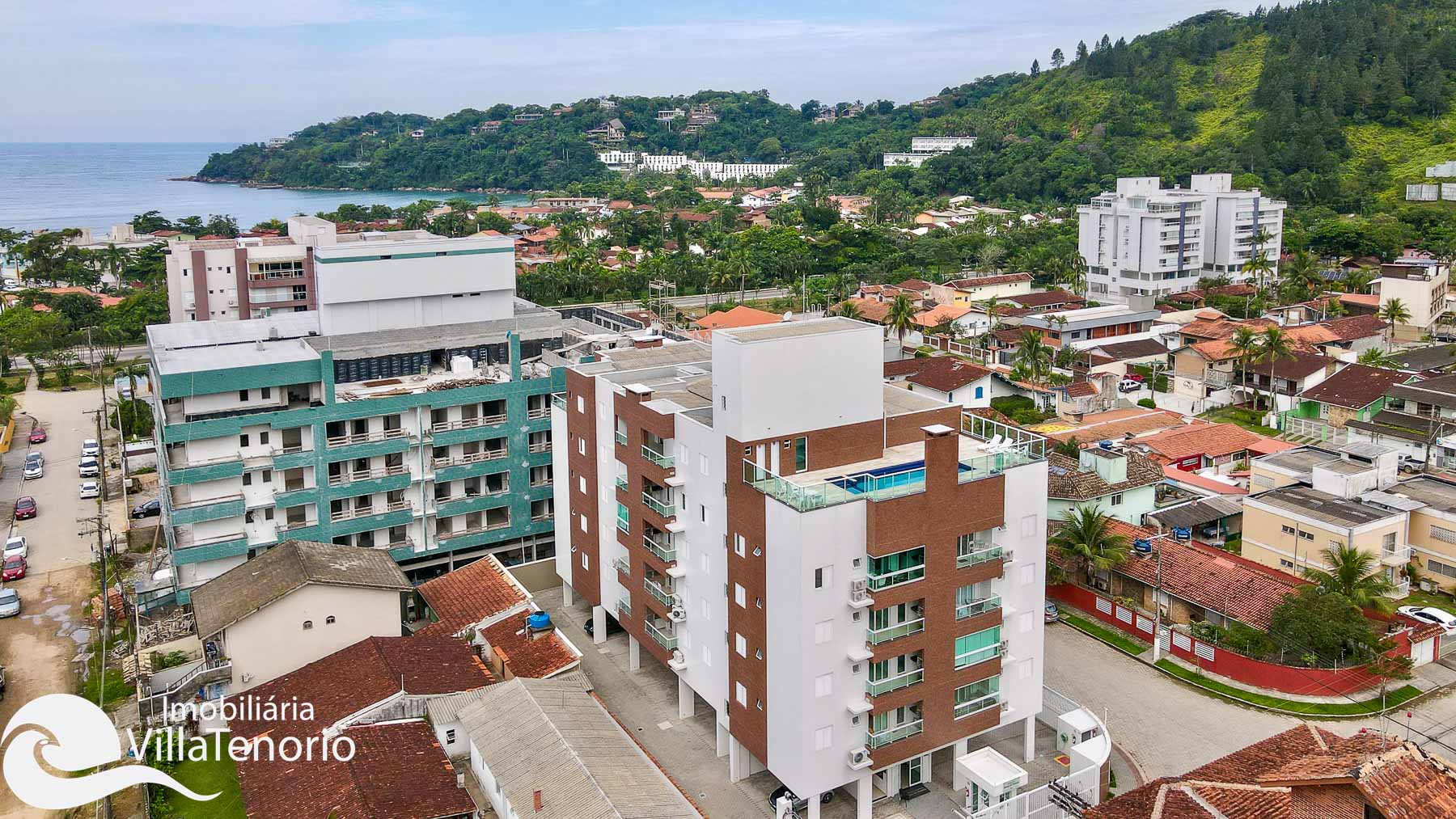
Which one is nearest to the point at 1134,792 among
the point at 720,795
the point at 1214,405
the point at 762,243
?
the point at 720,795

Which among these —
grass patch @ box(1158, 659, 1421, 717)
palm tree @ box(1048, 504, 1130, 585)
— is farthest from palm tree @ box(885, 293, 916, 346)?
grass patch @ box(1158, 659, 1421, 717)

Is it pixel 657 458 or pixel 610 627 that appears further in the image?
pixel 610 627

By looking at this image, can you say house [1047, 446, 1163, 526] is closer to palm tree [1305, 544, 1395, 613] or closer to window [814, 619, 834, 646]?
palm tree [1305, 544, 1395, 613]

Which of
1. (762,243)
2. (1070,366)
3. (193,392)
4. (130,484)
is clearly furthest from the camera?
(762,243)

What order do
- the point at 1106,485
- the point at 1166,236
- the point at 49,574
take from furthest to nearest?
the point at 1166,236, the point at 49,574, the point at 1106,485

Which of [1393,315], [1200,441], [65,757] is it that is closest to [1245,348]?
[1200,441]

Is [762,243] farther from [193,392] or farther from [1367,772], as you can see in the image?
[1367,772]

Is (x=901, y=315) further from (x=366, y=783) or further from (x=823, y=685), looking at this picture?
(x=366, y=783)
